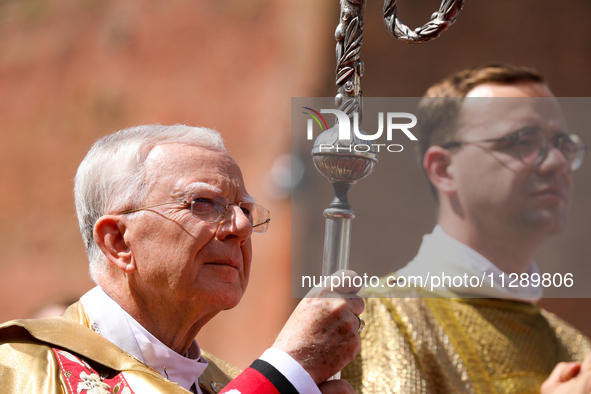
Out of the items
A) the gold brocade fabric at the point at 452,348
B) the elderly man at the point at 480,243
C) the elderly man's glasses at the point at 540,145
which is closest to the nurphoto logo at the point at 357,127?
the elderly man at the point at 480,243

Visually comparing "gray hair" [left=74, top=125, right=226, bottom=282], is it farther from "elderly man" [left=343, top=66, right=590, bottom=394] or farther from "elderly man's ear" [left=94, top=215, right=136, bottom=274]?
"elderly man" [left=343, top=66, right=590, bottom=394]

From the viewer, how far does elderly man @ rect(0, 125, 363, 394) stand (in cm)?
186

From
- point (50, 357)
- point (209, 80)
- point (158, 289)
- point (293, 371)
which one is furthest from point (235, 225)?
point (209, 80)

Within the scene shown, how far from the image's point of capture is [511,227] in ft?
8.54

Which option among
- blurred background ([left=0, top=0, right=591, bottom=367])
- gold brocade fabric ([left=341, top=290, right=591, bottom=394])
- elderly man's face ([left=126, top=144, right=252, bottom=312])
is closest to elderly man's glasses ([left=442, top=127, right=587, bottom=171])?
gold brocade fabric ([left=341, top=290, right=591, bottom=394])

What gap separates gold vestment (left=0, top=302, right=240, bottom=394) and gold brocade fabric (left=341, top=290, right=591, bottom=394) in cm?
103

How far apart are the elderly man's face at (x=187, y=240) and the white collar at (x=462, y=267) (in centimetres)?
67

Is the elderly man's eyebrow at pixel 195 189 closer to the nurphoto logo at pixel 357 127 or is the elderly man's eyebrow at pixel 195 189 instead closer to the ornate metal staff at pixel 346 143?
the nurphoto logo at pixel 357 127

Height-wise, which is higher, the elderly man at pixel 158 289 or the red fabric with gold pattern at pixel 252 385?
Result: the elderly man at pixel 158 289

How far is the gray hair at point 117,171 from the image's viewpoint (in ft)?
7.14

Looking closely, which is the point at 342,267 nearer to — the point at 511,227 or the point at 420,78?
the point at 511,227

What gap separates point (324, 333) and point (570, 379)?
1315 mm

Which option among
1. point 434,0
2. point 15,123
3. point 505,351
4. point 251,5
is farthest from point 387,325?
point 15,123

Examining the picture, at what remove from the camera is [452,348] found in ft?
9.23
